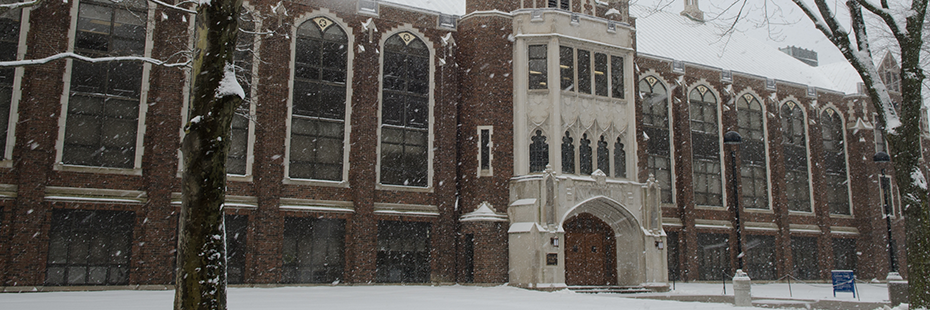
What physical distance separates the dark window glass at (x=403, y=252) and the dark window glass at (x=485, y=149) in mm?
2899

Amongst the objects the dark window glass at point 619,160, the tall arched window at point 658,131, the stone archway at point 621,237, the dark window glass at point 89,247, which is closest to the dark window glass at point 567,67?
the dark window glass at point 619,160

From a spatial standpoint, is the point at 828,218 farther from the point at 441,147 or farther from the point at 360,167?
the point at 360,167

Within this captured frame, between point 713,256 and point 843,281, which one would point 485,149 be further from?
point 713,256

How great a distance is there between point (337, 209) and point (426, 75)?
5938 mm

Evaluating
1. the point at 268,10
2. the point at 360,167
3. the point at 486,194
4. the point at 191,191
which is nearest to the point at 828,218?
the point at 486,194

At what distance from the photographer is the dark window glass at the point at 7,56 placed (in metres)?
18.8

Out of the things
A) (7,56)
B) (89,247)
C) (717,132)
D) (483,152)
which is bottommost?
(89,247)

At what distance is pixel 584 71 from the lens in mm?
24812

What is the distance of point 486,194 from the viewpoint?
925 inches

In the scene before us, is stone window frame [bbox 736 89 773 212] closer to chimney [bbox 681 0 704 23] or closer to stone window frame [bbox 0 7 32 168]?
Result: chimney [bbox 681 0 704 23]

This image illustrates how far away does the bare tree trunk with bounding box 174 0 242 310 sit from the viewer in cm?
805

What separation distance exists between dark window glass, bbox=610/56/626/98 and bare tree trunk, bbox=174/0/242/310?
18.9m

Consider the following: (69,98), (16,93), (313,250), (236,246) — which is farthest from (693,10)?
(16,93)

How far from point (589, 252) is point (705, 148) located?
396 inches
